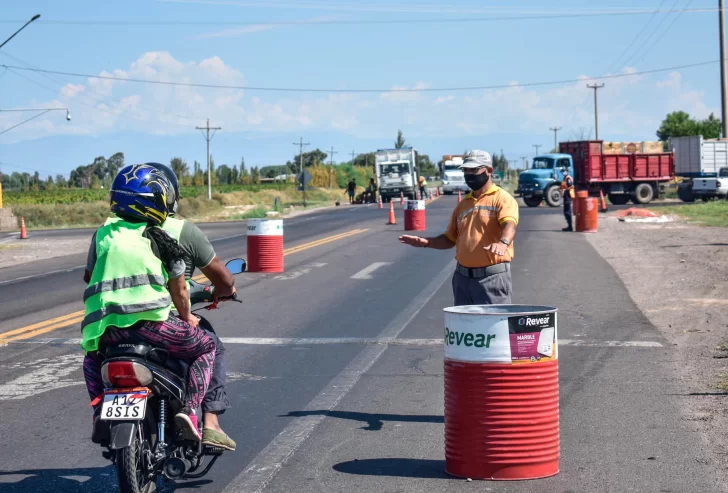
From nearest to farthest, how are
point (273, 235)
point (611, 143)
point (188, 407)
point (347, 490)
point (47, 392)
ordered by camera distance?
point (188, 407), point (347, 490), point (47, 392), point (273, 235), point (611, 143)

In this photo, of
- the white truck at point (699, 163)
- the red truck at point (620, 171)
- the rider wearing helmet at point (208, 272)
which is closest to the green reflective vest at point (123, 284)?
the rider wearing helmet at point (208, 272)

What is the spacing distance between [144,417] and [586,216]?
1050 inches

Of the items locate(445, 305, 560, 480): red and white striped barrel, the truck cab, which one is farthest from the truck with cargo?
locate(445, 305, 560, 480): red and white striped barrel

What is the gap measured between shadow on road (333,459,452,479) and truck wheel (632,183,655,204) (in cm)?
4717

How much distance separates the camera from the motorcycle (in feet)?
15.9

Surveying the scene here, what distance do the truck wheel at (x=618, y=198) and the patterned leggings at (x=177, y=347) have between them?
48.2 metres

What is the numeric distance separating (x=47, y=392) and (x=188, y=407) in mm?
3743

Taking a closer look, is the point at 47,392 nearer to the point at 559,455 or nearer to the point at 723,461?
the point at 559,455

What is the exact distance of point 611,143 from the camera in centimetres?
5203

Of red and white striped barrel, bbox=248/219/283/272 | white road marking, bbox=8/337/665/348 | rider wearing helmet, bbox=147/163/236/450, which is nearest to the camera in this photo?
rider wearing helmet, bbox=147/163/236/450

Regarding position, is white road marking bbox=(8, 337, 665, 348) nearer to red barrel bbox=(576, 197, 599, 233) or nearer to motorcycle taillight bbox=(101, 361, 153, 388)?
motorcycle taillight bbox=(101, 361, 153, 388)

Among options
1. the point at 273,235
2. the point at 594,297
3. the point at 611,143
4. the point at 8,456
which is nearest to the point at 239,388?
the point at 8,456

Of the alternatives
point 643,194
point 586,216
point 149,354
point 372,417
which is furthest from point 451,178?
point 149,354

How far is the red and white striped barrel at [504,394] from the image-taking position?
5.81 metres
